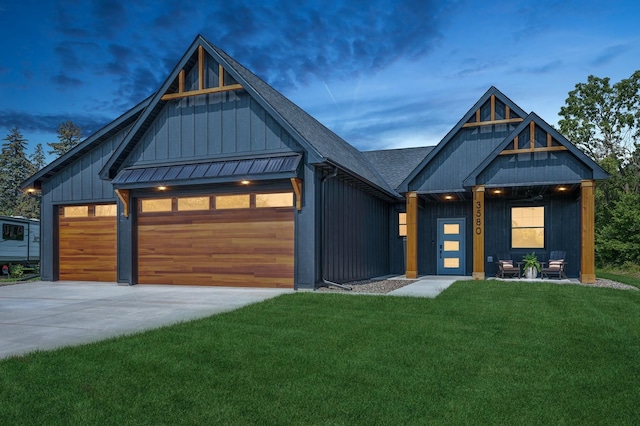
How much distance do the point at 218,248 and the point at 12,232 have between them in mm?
14118

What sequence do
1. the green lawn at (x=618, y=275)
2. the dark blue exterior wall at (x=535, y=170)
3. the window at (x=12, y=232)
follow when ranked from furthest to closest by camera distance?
the window at (x=12, y=232)
the green lawn at (x=618, y=275)
the dark blue exterior wall at (x=535, y=170)

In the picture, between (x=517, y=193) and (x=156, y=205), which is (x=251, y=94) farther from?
(x=517, y=193)

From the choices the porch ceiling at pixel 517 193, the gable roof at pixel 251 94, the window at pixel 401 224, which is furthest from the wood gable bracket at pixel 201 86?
the window at pixel 401 224

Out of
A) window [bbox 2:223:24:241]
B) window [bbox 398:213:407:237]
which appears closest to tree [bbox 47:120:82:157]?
window [bbox 2:223:24:241]

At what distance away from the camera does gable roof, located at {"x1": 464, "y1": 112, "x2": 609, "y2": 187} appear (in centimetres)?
1391

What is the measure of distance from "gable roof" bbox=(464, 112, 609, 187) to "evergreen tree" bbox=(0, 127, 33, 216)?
6083 centimetres

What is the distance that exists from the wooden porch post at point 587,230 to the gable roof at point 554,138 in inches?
15.9

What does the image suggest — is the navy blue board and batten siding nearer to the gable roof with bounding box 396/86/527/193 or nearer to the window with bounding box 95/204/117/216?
the window with bounding box 95/204/117/216

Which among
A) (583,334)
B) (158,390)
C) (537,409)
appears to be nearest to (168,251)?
(158,390)

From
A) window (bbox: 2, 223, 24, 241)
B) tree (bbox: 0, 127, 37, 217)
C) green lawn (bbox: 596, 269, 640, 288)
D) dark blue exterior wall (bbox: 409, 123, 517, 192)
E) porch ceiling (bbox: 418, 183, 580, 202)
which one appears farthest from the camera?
tree (bbox: 0, 127, 37, 217)

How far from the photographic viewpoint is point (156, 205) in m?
15.0

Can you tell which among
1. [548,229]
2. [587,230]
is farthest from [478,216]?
[548,229]

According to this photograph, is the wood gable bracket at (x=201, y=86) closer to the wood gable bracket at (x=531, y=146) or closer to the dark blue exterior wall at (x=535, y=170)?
the dark blue exterior wall at (x=535, y=170)

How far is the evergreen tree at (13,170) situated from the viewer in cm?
5903
